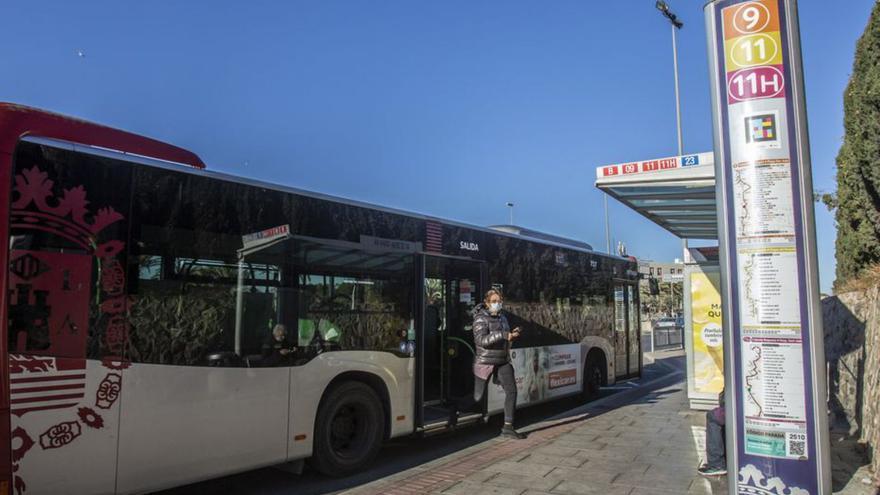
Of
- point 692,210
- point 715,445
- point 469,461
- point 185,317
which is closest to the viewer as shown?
point 185,317

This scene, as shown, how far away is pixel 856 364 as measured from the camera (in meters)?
7.56

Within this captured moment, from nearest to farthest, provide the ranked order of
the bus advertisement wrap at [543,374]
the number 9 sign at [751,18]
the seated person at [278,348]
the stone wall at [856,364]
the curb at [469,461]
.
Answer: the number 9 sign at [751,18]
the seated person at [278,348]
the curb at [469,461]
the stone wall at [856,364]
the bus advertisement wrap at [543,374]

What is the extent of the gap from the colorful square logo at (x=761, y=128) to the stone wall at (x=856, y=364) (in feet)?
11.1

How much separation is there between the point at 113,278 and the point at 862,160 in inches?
360

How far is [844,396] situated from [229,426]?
26.3ft

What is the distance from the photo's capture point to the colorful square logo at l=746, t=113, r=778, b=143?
4.08 metres

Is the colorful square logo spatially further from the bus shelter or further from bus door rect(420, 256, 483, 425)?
bus door rect(420, 256, 483, 425)

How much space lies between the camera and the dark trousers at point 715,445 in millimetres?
5762

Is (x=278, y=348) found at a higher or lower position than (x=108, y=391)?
higher

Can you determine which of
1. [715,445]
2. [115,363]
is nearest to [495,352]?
[715,445]

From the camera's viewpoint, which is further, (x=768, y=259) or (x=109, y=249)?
(x=109, y=249)

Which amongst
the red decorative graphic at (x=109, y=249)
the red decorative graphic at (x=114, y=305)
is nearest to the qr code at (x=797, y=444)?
the red decorative graphic at (x=114, y=305)

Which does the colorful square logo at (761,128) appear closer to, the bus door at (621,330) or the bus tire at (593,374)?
the bus tire at (593,374)

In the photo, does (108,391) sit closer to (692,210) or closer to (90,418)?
(90,418)
